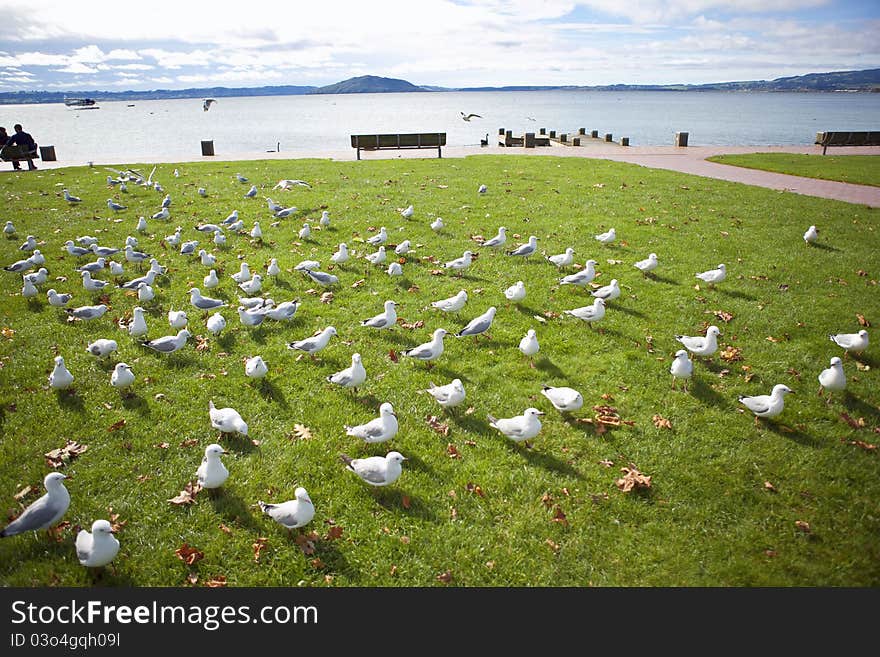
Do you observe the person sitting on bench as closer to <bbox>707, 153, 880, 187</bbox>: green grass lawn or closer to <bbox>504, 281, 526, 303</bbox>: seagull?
<bbox>504, 281, 526, 303</bbox>: seagull

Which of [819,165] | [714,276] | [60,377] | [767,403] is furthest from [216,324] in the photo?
[819,165]

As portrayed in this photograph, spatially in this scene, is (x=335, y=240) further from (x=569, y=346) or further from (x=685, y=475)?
(x=685, y=475)

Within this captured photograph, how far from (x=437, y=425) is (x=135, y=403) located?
14.2ft

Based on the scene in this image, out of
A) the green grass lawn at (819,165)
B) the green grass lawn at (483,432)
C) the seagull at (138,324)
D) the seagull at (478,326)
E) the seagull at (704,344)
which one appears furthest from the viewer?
the green grass lawn at (819,165)

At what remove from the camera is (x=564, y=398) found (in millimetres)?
6867

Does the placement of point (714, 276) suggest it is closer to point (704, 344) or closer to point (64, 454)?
point (704, 344)

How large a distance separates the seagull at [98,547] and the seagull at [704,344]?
795cm

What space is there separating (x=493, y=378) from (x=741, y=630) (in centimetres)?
433

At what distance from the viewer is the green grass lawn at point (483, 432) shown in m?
5.10

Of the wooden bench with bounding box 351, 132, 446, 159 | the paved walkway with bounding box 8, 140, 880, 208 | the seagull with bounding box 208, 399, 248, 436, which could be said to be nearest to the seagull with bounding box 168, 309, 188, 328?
the seagull with bounding box 208, 399, 248, 436

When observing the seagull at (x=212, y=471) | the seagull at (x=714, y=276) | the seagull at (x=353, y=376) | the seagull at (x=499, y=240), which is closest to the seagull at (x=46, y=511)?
the seagull at (x=212, y=471)

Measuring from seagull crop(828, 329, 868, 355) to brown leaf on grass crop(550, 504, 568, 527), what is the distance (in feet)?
19.6

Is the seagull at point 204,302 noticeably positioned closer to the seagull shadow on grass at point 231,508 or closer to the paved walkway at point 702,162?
the seagull shadow on grass at point 231,508

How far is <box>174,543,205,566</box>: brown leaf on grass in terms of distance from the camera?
5023 millimetres
